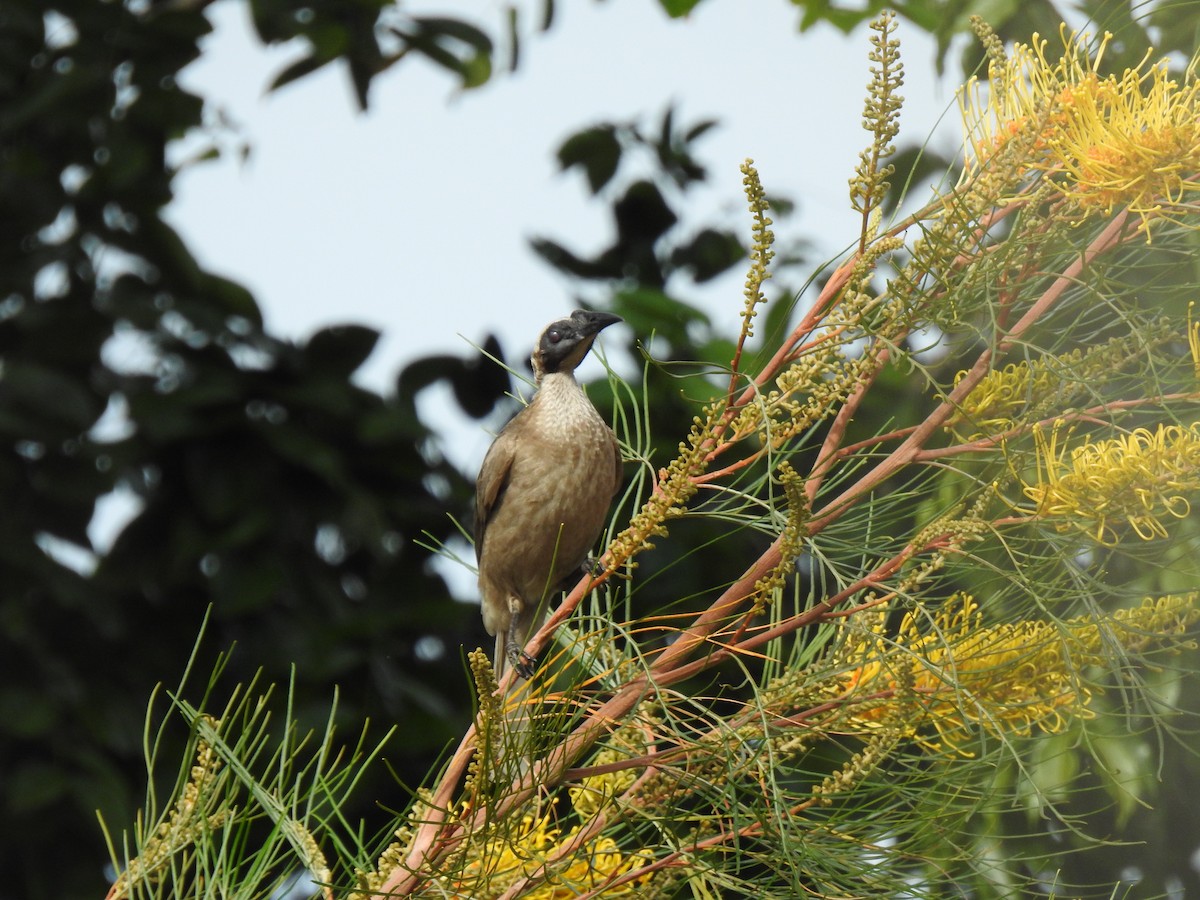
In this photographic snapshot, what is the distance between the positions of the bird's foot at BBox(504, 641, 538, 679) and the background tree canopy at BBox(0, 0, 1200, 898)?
2.58 ft

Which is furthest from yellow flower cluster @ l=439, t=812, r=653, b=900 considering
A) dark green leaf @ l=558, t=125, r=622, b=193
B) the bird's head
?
dark green leaf @ l=558, t=125, r=622, b=193

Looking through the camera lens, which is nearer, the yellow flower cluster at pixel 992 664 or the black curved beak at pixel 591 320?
the yellow flower cluster at pixel 992 664

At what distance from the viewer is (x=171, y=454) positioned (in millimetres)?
2928

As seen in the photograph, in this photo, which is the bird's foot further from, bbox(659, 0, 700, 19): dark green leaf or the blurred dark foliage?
bbox(659, 0, 700, 19): dark green leaf

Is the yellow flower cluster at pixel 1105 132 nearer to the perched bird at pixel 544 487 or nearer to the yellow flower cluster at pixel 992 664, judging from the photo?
the yellow flower cluster at pixel 992 664

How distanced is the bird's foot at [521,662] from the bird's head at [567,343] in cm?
45

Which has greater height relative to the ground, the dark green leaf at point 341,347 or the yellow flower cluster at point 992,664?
the yellow flower cluster at point 992,664

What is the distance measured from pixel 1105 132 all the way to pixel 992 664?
0.42 metres

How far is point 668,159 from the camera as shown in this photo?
3496mm

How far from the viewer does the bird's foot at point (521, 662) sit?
115 centimetres

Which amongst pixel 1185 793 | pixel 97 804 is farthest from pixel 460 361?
pixel 1185 793

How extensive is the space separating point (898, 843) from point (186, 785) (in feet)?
1.98

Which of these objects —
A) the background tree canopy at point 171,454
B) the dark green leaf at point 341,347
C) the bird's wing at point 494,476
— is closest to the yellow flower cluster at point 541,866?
the bird's wing at point 494,476

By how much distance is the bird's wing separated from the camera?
2023mm
